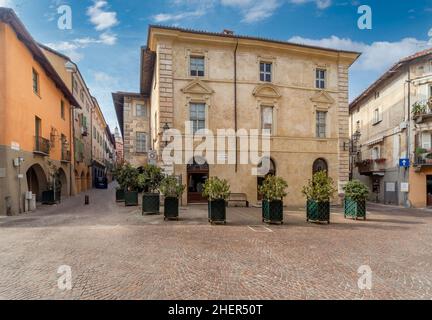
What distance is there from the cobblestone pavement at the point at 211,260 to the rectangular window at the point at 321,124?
30.7ft

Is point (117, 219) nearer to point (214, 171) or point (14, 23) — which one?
point (214, 171)

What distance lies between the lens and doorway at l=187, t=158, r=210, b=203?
16.1 m

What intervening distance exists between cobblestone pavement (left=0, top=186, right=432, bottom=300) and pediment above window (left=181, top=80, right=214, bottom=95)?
29.1 ft

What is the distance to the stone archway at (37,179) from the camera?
16672mm

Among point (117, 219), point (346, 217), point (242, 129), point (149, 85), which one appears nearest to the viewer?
point (117, 219)

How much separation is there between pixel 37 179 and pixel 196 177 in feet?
35.6

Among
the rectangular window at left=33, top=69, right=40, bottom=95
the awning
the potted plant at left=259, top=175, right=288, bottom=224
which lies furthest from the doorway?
the awning

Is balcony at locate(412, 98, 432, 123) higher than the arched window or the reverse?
higher

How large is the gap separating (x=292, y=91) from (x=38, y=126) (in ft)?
54.6

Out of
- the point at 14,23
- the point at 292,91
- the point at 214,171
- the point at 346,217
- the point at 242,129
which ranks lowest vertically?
the point at 346,217

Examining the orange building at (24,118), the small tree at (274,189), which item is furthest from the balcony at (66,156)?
the small tree at (274,189)

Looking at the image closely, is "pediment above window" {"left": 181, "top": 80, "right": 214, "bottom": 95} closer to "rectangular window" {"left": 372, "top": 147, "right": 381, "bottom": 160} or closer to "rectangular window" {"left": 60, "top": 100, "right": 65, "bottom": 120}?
"rectangular window" {"left": 60, "top": 100, "right": 65, "bottom": 120}
